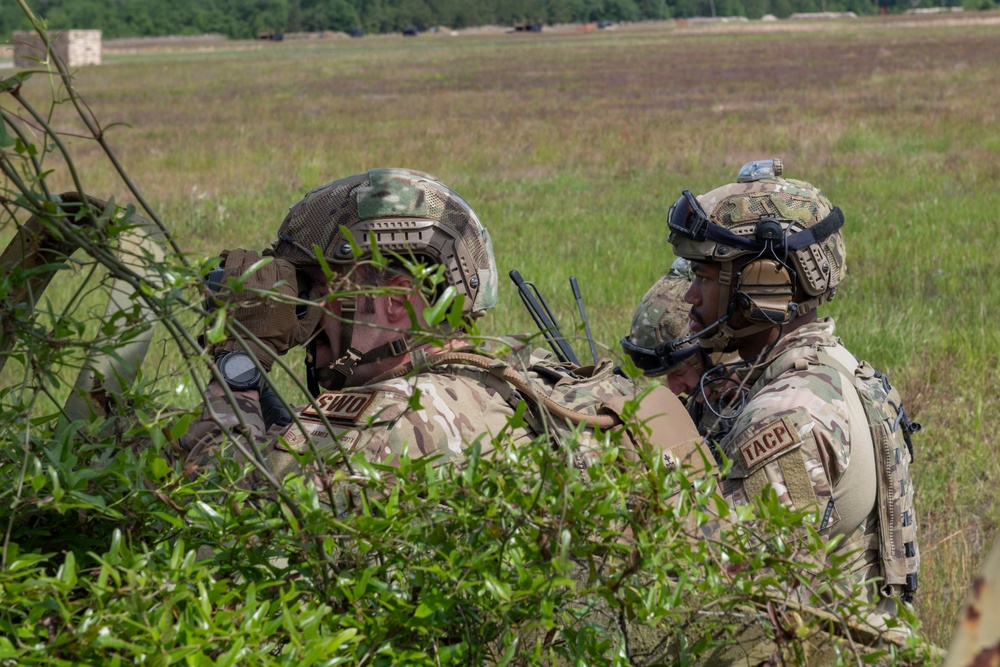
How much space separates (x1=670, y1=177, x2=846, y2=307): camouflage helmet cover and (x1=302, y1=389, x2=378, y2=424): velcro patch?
1483 millimetres

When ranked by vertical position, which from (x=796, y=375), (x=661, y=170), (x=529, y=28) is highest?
(x=796, y=375)

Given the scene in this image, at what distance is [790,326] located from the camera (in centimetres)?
380

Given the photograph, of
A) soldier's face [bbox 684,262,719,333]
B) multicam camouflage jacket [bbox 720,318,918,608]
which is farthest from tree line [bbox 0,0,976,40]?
multicam camouflage jacket [bbox 720,318,918,608]

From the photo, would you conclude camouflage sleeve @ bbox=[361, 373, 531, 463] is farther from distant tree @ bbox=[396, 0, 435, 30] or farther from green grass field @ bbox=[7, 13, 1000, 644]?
distant tree @ bbox=[396, 0, 435, 30]

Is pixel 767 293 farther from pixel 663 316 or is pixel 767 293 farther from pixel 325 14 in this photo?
pixel 325 14

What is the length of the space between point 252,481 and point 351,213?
39.0 inches

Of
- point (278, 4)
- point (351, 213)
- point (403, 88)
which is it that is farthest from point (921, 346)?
point (278, 4)

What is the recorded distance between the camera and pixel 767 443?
3.09 metres

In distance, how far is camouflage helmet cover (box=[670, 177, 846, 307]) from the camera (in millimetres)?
3746

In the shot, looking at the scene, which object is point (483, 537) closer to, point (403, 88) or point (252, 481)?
point (252, 481)

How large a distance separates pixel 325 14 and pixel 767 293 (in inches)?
5829

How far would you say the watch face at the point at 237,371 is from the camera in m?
3.12

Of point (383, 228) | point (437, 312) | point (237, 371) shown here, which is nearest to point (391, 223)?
point (383, 228)

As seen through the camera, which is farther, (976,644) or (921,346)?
(921,346)
